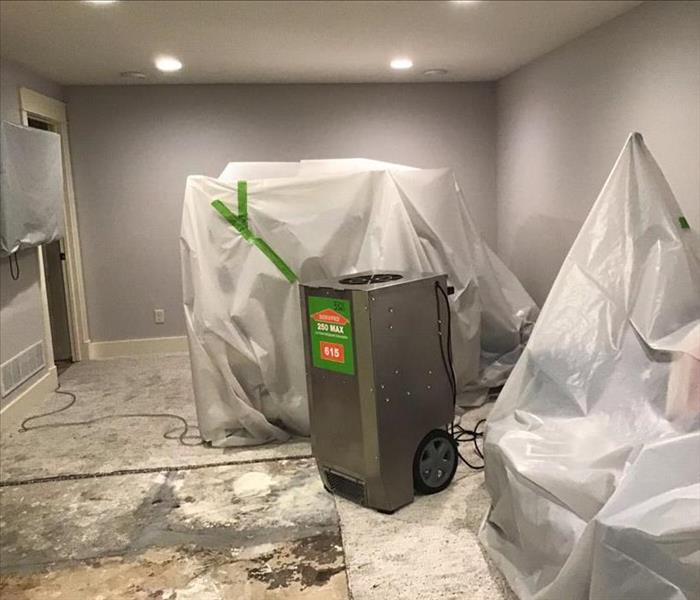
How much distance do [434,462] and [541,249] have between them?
2.36 meters

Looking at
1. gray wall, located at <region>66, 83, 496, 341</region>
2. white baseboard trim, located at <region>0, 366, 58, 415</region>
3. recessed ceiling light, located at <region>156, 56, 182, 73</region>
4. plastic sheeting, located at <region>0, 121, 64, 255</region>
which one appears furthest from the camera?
gray wall, located at <region>66, 83, 496, 341</region>

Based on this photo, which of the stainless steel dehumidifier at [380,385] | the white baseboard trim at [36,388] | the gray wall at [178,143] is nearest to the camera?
the stainless steel dehumidifier at [380,385]

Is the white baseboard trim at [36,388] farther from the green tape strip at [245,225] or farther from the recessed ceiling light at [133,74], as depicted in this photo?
the recessed ceiling light at [133,74]

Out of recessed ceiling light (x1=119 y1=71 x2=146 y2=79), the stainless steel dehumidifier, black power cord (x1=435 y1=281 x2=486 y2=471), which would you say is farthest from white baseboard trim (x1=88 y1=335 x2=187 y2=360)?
the stainless steel dehumidifier

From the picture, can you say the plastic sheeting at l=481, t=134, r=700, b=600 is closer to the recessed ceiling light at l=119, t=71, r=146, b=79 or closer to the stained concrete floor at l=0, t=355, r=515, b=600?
the stained concrete floor at l=0, t=355, r=515, b=600

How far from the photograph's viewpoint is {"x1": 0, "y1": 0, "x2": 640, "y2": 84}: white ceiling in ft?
10.1

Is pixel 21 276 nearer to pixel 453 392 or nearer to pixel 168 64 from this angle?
pixel 168 64

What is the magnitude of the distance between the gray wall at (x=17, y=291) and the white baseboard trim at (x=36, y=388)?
0.23m

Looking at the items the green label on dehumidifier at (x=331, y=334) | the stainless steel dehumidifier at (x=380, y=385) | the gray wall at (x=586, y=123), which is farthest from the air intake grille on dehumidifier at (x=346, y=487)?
the gray wall at (x=586, y=123)

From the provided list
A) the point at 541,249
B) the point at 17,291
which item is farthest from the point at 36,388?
the point at 541,249

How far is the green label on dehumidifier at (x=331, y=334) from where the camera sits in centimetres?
262

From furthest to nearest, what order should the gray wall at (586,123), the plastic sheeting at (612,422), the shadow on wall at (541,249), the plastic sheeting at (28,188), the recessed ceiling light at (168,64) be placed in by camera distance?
the shadow on wall at (541,249) → the recessed ceiling light at (168,64) → the plastic sheeting at (28,188) → the gray wall at (586,123) → the plastic sheeting at (612,422)

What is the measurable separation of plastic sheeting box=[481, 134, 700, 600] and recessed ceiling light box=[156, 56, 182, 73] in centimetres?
285

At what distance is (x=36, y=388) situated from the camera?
4.23m
